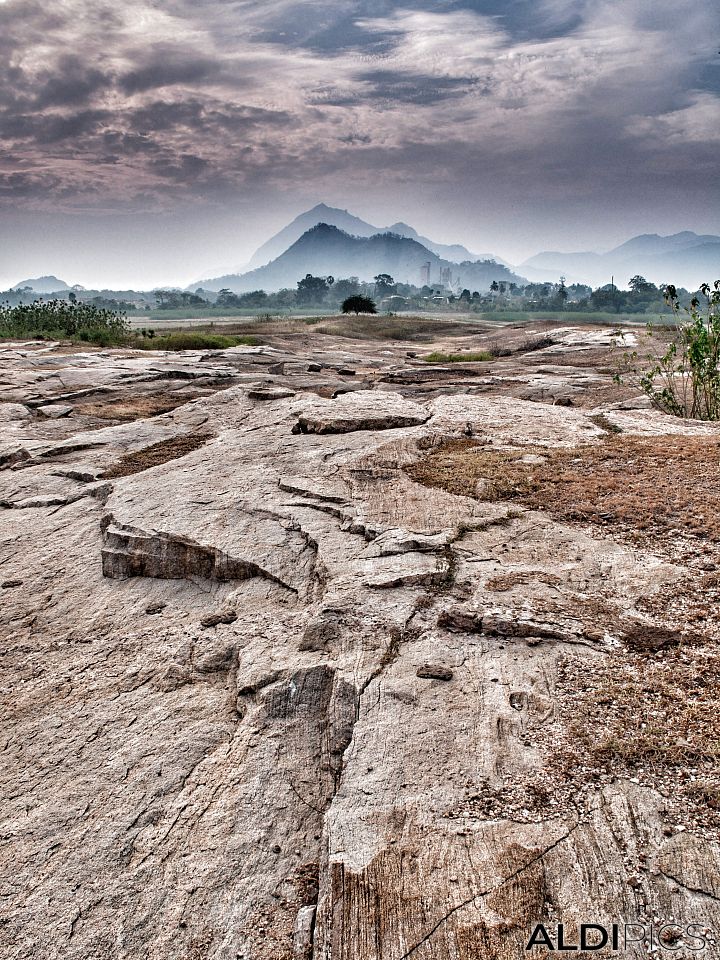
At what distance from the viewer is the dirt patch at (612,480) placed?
16.6 feet

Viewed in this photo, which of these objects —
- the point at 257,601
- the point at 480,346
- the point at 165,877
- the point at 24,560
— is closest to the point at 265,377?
the point at 24,560

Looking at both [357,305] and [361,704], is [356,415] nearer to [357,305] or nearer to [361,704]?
[361,704]

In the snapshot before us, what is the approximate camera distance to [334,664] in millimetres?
3834

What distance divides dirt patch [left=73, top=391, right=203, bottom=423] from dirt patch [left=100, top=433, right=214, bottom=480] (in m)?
2.15

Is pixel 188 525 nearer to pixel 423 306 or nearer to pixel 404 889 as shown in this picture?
pixel 404 889

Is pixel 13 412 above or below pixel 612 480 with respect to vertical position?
above

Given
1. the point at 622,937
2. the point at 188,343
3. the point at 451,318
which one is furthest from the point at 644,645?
the point at 451,318

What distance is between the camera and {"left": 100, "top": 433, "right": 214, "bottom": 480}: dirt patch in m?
7.86

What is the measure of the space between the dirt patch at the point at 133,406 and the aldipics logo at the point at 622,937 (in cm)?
997

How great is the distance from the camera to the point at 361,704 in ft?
11.5

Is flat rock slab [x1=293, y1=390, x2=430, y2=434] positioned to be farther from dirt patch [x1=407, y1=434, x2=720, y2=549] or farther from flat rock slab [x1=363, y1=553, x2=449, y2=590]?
flat rock slab [x1=363, y1=553, x2=449, y2=590]

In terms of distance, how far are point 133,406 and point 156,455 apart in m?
3.76

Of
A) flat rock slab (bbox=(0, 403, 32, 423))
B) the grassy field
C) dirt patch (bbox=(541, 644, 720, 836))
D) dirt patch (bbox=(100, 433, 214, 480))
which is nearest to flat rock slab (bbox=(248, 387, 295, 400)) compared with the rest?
dirt patch (bbox=(100, 433, 214, 480))

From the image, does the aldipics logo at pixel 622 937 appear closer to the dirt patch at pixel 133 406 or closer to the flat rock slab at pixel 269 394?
the flat rock slab at pixel 269 394
